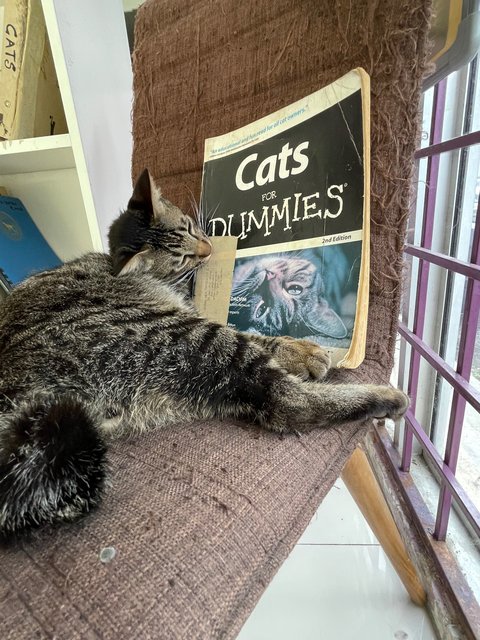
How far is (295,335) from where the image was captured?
2.16ft

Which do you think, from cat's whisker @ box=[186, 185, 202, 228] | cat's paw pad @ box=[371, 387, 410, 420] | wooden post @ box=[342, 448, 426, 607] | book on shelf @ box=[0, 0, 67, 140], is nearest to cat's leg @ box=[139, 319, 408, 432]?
cat's paw pad @ box=[371, 387, 410, 420]

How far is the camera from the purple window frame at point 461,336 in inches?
27.2

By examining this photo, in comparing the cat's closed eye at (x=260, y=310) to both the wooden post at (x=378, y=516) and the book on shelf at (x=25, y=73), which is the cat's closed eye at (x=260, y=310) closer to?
the wooden post at (x=378, y=516)

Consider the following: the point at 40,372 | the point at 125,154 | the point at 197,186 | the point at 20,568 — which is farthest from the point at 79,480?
the point at 125,154

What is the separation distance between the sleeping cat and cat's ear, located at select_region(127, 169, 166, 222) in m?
0.21

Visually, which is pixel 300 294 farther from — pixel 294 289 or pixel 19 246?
pixel 19 246

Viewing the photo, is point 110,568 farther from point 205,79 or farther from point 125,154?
point 125,154

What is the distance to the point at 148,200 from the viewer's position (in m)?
0.81

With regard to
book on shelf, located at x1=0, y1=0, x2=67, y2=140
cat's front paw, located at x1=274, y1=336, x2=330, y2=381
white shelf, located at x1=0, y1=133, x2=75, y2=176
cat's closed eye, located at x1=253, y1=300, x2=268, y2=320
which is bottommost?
cat's front paw, located at x1=274, y1=336, x2=330, y2=381

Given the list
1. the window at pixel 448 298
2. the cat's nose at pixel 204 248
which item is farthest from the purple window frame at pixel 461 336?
the cat's nose at pixel 204 248

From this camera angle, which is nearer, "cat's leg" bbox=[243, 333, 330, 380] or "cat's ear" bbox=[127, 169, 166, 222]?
"cat's leg" bbox=[243, 333, 330, 380]

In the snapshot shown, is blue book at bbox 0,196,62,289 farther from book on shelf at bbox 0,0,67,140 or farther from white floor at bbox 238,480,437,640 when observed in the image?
white floor at bbox 238,480,437,640

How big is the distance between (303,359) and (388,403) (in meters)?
0.14

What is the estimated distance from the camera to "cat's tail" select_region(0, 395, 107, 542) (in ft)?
1.15
